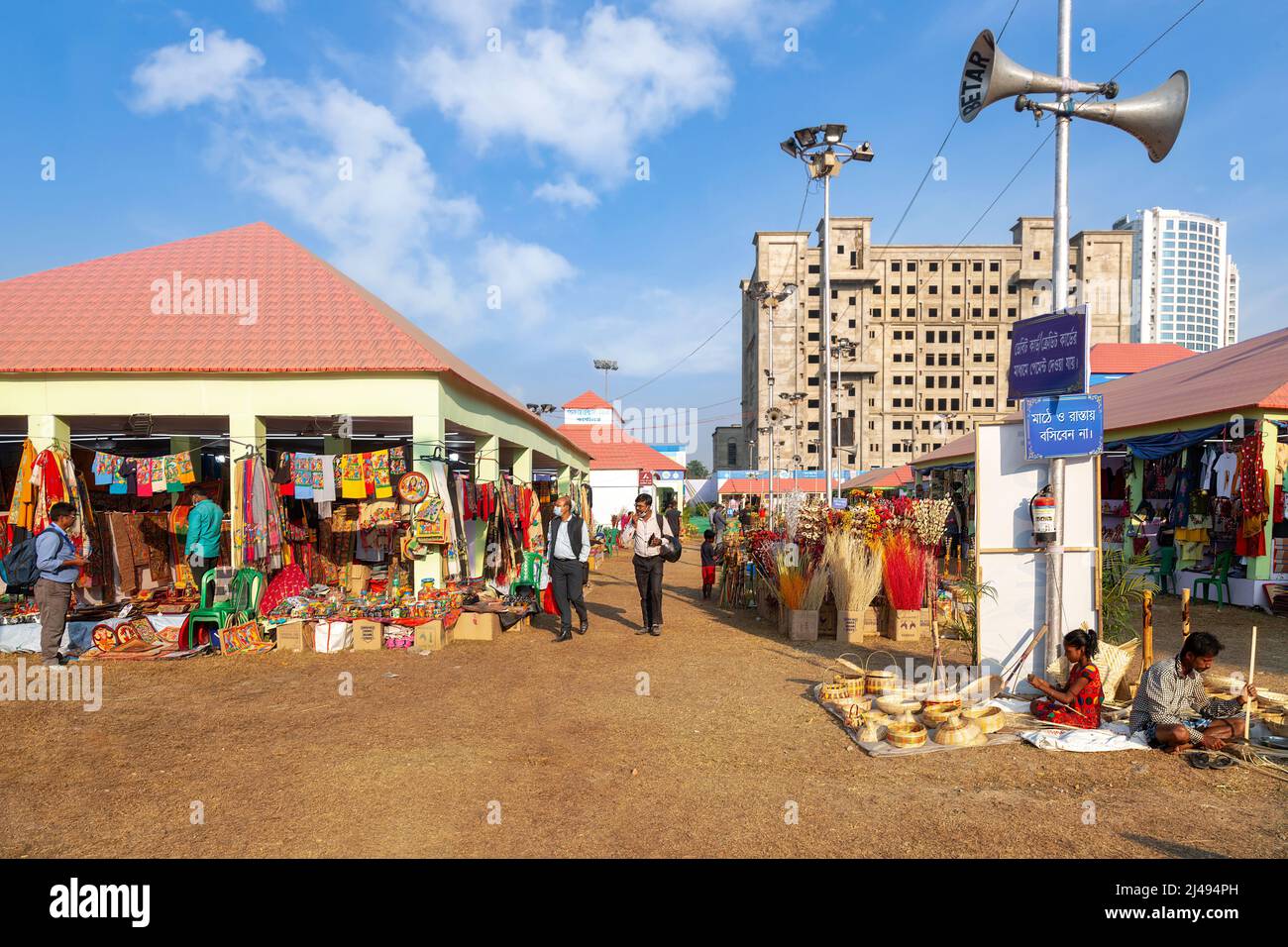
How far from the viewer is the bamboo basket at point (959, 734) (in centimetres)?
541

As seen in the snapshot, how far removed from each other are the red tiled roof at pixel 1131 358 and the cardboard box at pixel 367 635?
3152cm

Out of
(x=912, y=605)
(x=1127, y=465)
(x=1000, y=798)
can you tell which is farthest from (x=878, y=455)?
(x=1000, y=798)

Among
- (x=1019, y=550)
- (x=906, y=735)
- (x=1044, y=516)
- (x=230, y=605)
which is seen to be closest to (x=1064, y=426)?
(x=1044, y=516)

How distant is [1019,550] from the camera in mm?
6641

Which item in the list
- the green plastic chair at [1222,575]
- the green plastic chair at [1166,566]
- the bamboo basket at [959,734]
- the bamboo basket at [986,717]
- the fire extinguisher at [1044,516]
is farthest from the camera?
the green plastic chair at [1166,566]

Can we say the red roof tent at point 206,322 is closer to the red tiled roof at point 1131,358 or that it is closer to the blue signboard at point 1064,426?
the blue signboard at point 1064,426

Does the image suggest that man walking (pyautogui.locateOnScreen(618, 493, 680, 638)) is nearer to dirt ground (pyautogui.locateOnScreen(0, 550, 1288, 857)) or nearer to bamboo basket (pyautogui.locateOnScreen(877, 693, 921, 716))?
dirt ground (pyautogui.locateOnScreen(0, 550, 1288, 857))

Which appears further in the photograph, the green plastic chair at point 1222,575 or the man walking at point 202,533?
the green plastic chair at point 1222,575

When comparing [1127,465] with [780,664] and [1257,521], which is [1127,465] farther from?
[780,664]

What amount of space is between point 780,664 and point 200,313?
9266 mm

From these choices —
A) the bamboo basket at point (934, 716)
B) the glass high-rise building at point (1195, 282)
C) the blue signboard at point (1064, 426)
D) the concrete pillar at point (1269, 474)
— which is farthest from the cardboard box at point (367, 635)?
the glass high-rise building at point (1195, 282)

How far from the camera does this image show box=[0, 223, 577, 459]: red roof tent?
9.66 m

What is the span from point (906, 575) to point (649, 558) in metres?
3.21

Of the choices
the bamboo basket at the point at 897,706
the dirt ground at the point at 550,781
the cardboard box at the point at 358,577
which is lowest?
the dirt ground at the point at 550,781
